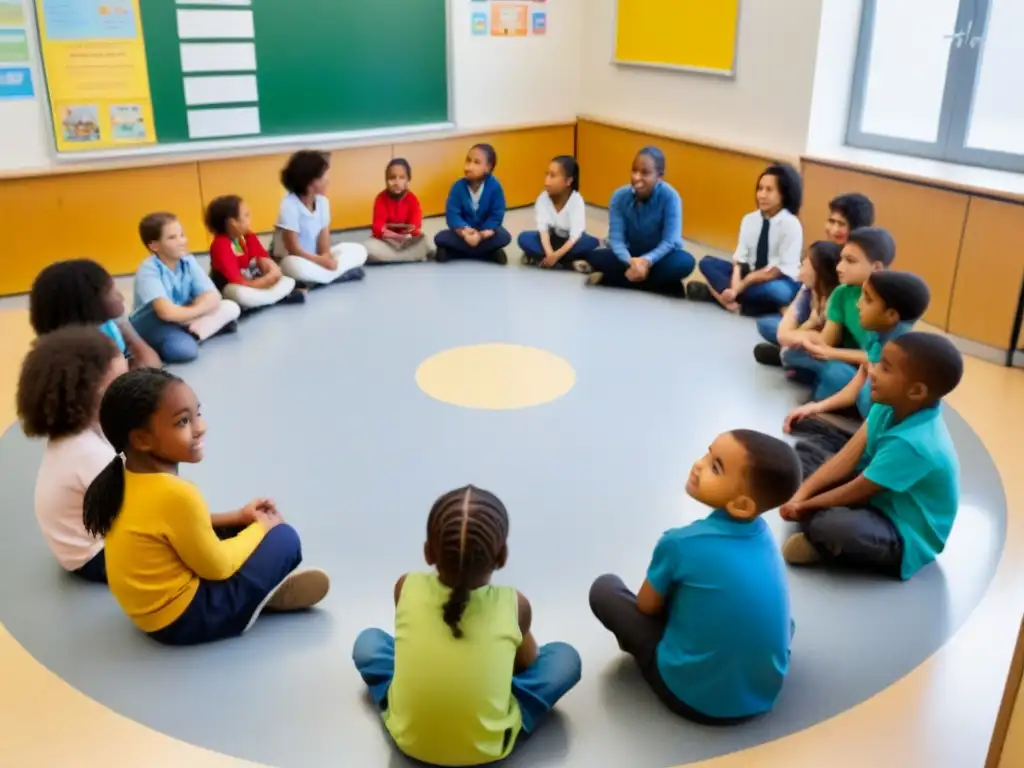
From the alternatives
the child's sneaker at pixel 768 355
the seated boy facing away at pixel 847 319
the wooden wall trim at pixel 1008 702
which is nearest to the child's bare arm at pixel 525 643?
the wooden wall trim at pixel 1008 702

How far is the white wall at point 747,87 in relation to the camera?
17.0ft

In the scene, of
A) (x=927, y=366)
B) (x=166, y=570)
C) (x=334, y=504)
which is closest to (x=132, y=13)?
(x=334, y=504)

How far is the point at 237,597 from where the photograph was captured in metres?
2.30

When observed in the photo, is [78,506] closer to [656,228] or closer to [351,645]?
[351,645]

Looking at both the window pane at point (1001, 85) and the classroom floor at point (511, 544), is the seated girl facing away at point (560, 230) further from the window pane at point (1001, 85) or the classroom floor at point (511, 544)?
the window pane at point (1001, 85)

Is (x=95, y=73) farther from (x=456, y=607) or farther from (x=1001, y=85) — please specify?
(x=1001, y=85)

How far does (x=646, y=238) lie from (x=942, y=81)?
5.69 ft

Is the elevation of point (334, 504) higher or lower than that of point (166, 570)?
lower

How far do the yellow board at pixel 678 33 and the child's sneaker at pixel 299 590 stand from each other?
14.3ft

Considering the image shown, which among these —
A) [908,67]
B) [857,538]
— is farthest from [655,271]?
[857,538]

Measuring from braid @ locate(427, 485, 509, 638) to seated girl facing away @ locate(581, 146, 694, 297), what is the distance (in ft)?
11.1

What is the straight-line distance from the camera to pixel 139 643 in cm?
236

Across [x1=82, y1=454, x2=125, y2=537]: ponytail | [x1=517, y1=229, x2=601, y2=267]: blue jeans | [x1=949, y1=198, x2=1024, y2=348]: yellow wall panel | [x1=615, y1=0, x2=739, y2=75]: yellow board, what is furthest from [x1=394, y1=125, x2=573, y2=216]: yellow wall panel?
[x1=82, y1=454, x2=125, y2=537]: ponytail

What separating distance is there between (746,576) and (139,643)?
59.8 inches
